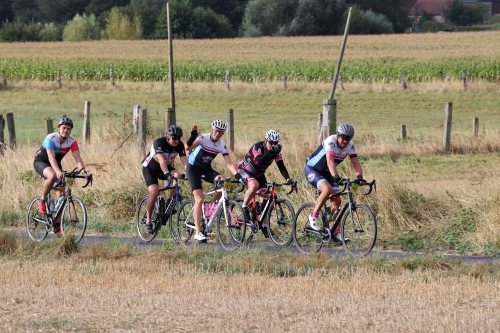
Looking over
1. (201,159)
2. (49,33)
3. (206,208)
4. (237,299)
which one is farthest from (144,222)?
(49,33)

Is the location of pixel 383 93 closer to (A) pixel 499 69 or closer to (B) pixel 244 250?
(A) pixel 499 69

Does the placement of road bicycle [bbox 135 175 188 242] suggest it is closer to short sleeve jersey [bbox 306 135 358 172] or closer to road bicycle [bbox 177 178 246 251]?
road bicycle [bbox 177 178 246 251]

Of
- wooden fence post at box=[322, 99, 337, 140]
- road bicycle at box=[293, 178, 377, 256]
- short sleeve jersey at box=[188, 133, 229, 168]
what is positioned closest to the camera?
road bicycle at box=[293, 178, 377, 256]

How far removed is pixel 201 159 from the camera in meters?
14.2

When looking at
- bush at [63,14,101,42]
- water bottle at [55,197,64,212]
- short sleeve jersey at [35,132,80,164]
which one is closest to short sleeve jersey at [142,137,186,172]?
short sleeve jersey at [35,132,80,164]

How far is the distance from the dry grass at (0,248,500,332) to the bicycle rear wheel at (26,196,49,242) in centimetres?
261

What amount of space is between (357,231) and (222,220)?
2.13 metres

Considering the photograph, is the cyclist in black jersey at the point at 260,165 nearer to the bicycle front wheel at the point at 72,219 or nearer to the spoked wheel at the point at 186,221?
the spoked wheel at the point at 186,221

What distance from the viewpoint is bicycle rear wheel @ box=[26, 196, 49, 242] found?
586 inches

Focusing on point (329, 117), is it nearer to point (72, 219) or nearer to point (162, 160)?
point (162, 160)

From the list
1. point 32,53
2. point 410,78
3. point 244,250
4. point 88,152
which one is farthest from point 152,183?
point 32,53

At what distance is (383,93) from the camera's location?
153 feet

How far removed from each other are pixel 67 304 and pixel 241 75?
154ft

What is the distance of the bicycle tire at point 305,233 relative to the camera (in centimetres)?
1353
